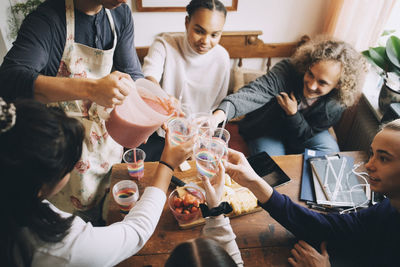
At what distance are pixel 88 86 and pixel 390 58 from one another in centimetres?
199

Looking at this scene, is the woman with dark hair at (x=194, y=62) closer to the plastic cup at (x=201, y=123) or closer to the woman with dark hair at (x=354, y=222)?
the plastic cup at (x=201, y=123)

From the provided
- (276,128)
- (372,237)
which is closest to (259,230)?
(372,237)

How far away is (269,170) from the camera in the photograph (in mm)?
1496

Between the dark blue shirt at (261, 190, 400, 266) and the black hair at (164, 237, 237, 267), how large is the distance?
518 millimetres

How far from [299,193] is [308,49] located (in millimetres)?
1104

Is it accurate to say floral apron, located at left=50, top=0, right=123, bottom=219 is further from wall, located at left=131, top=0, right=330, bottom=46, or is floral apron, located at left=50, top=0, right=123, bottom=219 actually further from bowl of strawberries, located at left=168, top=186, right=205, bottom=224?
wall, located at left=131, top=0, right=330, bottom=46

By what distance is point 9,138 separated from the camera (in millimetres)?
667

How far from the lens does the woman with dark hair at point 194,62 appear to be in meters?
1.87

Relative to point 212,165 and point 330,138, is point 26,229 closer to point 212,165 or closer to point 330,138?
point 212,165

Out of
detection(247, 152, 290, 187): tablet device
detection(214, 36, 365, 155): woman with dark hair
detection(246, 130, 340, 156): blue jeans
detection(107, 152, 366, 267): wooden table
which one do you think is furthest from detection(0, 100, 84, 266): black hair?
detection(246, 130, 340, 156): blue jeans

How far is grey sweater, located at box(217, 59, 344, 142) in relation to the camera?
6.55ft

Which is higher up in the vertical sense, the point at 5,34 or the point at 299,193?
the point at 5,34

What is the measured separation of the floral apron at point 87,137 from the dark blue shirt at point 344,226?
0.93m

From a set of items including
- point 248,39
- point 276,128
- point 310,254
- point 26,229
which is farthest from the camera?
point 248,39
